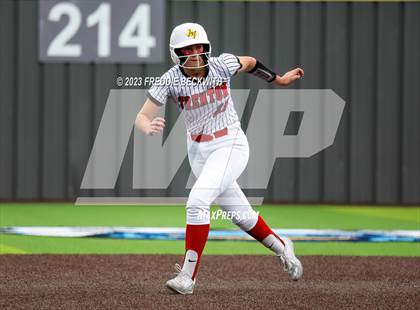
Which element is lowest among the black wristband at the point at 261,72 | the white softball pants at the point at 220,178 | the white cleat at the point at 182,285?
the white cleat at the point at 182,285

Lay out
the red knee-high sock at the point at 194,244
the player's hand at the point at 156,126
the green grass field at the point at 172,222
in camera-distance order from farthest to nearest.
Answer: the green grass field at the point at 172,222 → the red knee-high sock at the point at 194,244 → the player's hand at the point at 156,126

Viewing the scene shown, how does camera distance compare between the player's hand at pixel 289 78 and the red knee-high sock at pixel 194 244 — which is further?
the player's hand at pixel 289 78

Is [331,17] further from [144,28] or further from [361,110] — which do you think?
[144,28]

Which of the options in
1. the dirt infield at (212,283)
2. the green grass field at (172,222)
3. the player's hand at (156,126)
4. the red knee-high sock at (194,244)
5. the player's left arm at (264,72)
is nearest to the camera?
the dirt infield at (212,283)

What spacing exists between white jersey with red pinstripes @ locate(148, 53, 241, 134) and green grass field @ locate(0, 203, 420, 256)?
225 centimetres

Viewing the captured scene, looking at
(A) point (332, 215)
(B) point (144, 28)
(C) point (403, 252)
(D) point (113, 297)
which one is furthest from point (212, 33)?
(D) point (113, 297)

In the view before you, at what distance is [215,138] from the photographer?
6176 millimetres

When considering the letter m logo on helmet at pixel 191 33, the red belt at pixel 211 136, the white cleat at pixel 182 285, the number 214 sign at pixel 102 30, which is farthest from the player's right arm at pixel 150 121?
the number 214 sign at pixel 102 30

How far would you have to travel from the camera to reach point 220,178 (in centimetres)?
602

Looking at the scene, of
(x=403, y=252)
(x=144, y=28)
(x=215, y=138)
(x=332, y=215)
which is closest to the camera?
(x=215, y=138)

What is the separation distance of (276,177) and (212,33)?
211cm

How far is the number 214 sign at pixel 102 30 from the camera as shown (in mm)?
12227

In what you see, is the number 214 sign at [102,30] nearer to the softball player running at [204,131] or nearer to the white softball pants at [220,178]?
the softball player running at [204,131]

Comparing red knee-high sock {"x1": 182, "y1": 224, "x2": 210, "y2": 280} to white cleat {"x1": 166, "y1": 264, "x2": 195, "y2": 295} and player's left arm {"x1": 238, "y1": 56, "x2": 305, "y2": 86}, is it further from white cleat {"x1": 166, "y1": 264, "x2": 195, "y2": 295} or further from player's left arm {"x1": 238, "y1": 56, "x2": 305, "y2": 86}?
player's left arm {"x1": 238, "y1": 56, "x2": 305, "y2": 86}
